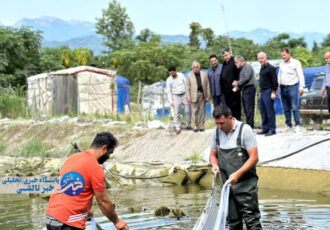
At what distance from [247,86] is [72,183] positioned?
29.0ft

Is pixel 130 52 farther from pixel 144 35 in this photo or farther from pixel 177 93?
pixel 177 93

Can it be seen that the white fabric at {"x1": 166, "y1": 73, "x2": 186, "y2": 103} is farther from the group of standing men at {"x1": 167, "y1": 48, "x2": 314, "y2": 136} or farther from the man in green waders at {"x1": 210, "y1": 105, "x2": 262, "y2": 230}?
the man in green waders at {"x1": 210, "y1": 105, "x2": 262, "y2": 230}

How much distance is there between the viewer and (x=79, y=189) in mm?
5512

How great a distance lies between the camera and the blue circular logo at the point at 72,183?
5.48 meters

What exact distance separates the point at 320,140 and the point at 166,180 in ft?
12.0

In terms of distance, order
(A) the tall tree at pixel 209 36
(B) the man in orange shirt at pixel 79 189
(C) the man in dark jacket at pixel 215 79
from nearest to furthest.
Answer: (B) the man in orange shirt at pixel 79 189, (C) the man in dark jacket at pixel 215 79, (A) the tall tree at pixel 209 36

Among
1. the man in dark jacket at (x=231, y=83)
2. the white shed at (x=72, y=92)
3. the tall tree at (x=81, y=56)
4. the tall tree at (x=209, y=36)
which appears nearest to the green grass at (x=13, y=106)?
the white shed at (x=72, y=92)

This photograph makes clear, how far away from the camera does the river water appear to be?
895 centimetres

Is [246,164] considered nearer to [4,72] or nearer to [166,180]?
[166,180]

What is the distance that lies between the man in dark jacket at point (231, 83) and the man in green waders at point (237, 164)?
7.09 meters

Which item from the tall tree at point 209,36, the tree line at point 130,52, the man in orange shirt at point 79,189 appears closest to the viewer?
the man in orange shirt at point 79,189

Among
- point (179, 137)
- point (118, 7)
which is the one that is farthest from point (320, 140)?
point (118, 7)

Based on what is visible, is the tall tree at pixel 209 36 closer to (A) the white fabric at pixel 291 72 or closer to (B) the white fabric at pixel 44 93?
(B) the white fabric at pixel 44 93

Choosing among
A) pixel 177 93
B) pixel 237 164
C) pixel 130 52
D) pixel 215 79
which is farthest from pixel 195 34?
pixel 237 164
